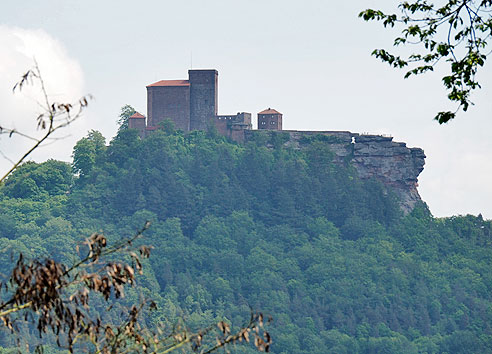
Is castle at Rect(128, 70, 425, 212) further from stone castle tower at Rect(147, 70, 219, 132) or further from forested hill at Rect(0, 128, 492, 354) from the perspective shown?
forested hill at Rect(0, 128, 492, 354)

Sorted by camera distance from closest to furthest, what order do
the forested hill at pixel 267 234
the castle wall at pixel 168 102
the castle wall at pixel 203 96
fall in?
the castle wall at pixel 168 102 < the castle wall at pixel 203 96 < the forested hill at pixel 267 234

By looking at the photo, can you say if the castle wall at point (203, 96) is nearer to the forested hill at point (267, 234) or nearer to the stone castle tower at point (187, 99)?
the stone castle tower at point (187, 99)

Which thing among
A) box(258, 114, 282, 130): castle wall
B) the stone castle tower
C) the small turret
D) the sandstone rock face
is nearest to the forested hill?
the sandstone rock face

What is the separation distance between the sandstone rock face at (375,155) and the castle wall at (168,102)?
8.30 m

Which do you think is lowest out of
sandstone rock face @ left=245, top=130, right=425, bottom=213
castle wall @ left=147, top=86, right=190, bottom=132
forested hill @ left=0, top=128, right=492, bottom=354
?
forested hill @ left=0, top=128, right=492, bottom=354

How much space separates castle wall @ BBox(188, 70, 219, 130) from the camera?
87250 millimetres

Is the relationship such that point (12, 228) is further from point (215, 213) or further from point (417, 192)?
point (417, 192)

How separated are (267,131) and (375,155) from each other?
8.34 m

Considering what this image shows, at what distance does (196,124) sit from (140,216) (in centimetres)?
918

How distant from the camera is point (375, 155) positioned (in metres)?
92.9

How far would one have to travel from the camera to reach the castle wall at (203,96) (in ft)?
286

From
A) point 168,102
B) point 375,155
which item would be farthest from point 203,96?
point 375,155

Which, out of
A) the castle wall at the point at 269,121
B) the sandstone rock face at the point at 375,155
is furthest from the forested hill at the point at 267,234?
the castle wall at the point at 269,121

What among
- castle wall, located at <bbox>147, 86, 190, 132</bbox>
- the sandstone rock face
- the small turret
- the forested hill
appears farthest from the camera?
the sandstone rock face
